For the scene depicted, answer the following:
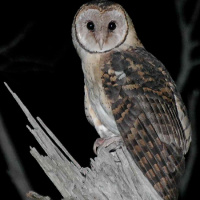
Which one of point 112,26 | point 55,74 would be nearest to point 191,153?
point 55,74

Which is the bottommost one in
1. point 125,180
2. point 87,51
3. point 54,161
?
point 125,180

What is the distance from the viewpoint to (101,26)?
358 cm

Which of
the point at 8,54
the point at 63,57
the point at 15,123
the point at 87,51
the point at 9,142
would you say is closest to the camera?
the point at 87,51

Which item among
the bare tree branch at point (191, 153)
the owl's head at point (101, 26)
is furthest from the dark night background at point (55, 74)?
the owl's head at point (101, 26)

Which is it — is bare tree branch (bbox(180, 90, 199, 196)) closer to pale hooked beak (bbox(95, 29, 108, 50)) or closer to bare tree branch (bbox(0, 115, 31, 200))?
bare tree branch (bbox(0, 115, 31, 200))

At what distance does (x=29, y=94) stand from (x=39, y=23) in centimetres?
163

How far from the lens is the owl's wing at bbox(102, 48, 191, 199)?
2.96 metres

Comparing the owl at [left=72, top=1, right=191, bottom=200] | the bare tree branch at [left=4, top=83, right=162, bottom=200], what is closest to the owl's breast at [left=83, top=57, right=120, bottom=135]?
the owl at [left=72, top=1, right=191, bottom=200]

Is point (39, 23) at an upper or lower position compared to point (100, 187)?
upper

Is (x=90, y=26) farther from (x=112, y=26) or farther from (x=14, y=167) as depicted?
(x=14, y=167)

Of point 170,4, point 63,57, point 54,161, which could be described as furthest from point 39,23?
point 54,161

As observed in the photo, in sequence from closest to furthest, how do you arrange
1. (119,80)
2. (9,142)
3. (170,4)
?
(119,80)
(9,142)
(170,4)

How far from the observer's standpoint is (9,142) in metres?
5.77

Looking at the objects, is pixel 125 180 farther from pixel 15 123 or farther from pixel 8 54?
pixel 15 123
